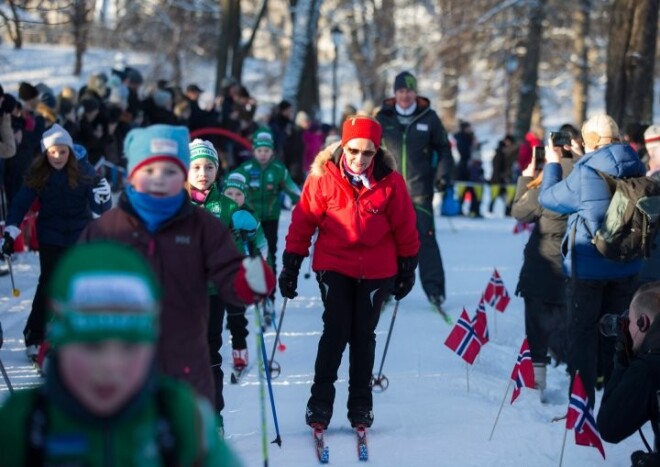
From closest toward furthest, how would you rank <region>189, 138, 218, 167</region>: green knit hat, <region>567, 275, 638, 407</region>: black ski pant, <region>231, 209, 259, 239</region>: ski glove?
<region>189, 138, 218, 167</region>: green knit hat, <region>231, 209, 259, 239</region>: ski glove, <region>567, 275, 638, 407</region>: black ski pant

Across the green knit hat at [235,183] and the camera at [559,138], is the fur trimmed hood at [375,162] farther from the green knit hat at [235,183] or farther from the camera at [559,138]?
the camera at [559,138]

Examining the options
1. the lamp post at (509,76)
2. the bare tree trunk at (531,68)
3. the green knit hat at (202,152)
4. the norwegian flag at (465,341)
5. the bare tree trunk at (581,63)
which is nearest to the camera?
the green knit hat at (202,152)

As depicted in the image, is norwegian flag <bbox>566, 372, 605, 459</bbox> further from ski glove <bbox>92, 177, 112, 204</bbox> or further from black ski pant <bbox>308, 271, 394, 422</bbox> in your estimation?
ski glove <bbox>92, 177, 112, 204</bbox>

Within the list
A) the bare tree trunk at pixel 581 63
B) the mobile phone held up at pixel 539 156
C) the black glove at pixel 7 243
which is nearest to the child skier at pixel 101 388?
the black glove at pixel 7 243

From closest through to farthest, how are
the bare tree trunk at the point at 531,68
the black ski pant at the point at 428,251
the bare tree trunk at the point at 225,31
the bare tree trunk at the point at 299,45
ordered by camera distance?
1. the black ski pant at the point at 428,251
2. the bare tree trunk at the point at 225,31
3. the bare tree trunk at the point at 299,45
4. the bare tree trunk at the point at 531,68

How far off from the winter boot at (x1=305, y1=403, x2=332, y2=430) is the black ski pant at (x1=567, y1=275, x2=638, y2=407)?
6.38ft

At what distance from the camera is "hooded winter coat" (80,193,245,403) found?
3.98 meters

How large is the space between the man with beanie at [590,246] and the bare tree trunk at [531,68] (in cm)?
2121

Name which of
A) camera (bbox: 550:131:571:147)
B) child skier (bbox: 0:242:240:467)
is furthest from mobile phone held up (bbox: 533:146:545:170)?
child skier (bbox: 0:242:240:467)

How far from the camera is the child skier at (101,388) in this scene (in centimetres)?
230

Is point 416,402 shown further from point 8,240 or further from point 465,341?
point 8,240

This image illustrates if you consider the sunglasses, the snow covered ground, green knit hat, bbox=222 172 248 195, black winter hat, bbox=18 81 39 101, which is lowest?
the snow covered ground

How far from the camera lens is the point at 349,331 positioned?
5.98m

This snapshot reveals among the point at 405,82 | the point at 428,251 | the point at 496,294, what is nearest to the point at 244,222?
the point at 496,294
